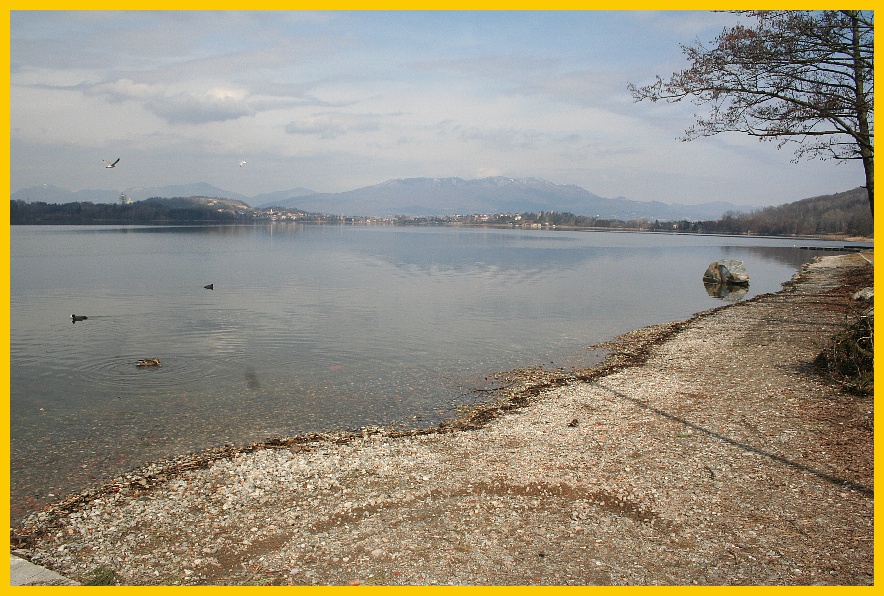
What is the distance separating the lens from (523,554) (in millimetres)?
6992

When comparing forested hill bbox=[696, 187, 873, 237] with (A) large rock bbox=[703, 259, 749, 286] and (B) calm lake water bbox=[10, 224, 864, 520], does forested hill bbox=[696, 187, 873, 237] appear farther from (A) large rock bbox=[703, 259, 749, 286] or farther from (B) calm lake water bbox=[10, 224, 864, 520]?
(B) calm lake water bbox=[10, 224, 864, 520]

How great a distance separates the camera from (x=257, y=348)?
20734 mm

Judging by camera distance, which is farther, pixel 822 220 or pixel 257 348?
pixel 822 220

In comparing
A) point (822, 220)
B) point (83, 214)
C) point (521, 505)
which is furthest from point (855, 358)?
point (83, 214)

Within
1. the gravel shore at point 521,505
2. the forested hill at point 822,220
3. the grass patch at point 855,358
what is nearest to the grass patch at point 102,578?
the gravel shore at point 521,505

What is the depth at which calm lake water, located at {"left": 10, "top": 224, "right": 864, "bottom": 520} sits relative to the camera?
40.5 ft

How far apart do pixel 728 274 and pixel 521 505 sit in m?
43.3

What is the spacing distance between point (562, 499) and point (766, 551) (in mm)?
2579

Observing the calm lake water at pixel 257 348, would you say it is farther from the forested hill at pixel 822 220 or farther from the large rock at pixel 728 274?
the forested hill at pixel 822 220

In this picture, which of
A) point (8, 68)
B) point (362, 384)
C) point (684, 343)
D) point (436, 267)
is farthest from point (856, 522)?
point (436, 267)

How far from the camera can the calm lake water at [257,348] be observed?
12.4m

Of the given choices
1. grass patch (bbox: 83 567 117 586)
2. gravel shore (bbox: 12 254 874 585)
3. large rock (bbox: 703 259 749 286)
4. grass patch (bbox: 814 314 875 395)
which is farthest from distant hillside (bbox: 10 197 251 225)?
grass patch (bbox: 814 314 875 395)

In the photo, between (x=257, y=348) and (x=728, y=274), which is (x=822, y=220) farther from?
(x=257, y=348)

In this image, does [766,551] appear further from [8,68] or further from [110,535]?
[8,68]
